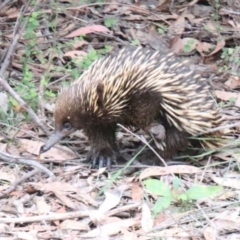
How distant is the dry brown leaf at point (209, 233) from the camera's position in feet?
12.3

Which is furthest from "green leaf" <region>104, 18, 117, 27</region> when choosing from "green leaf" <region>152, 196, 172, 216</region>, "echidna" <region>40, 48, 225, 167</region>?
"green leaf" <region>152, 196, 172, 216</region>

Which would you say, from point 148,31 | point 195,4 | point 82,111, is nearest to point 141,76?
point 82,111

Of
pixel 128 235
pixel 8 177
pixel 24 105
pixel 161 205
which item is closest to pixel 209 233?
pixel 161 205

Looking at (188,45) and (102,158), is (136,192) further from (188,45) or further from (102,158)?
(188,45)

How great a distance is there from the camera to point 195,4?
7.27 meters

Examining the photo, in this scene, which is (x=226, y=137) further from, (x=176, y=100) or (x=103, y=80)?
(x=103, y=80)

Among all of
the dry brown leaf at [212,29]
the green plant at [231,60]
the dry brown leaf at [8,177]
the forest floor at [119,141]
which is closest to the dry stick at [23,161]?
the forest floor at [119,141]

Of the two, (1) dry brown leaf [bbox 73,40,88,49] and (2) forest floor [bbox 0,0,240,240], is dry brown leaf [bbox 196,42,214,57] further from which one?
(1) dry brown leaf [bbox 73,40,88,49]

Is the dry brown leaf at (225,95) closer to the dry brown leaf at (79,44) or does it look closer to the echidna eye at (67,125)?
the dry brown leaf at (79,44)

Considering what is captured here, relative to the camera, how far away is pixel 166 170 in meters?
4.50

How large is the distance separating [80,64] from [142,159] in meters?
1.26

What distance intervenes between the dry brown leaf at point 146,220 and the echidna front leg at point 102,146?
0.73 metres

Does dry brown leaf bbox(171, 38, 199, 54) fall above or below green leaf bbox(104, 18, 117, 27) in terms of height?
below

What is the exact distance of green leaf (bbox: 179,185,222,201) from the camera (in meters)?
3.88
